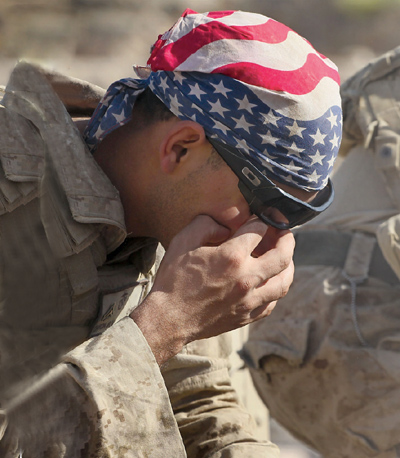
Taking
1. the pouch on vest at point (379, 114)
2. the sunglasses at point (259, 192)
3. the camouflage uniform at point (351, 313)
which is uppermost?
the sunglasses at point (259, 192)

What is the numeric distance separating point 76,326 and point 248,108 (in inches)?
30.0

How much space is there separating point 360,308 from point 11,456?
83.6 inches

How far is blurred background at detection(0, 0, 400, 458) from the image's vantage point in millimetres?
996

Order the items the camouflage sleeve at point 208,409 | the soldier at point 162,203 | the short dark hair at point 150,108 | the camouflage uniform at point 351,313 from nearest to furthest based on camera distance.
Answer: the soldier at point 162,203
the short dark hair at point 150,108
the camouflage sleeve at point 208,409
the camouflage uniform at point 351,313

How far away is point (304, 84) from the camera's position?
1.87m

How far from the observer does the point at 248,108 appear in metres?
1.85

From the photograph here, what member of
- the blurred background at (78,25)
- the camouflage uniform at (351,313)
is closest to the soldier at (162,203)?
the blurred background at (78,25)

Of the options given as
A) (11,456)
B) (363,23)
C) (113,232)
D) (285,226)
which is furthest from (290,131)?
(363,23)

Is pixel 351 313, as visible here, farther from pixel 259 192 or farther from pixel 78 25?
pixel 78 25

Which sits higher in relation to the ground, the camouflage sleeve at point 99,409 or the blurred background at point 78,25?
the blurred background at point 78,25

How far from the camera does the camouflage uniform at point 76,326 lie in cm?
152

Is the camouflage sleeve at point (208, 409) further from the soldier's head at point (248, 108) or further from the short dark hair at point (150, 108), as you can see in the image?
the short dark hair at point (150, 108)

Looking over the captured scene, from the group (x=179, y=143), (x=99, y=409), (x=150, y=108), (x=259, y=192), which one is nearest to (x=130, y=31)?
(x=150, y=108)

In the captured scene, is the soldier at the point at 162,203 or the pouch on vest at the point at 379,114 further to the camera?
the pouch on vest at the point at 379,114
